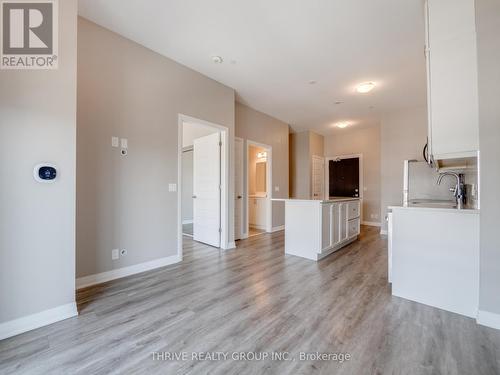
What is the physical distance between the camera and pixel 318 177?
7656 mm

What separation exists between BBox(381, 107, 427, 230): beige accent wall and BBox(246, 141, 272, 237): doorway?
2859 mm

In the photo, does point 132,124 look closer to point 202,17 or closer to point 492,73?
point 202,17

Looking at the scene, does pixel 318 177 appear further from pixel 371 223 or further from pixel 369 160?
pixel 371 223

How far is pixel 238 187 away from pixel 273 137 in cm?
187

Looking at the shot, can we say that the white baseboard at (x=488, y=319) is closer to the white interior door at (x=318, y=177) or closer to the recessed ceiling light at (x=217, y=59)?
the recessed ceiling light at (x=217, y=59)

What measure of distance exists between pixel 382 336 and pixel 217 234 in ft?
9.83

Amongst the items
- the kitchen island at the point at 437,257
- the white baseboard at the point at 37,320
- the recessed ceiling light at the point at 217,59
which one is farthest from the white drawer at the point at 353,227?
the white baseboard at the point at 37,320

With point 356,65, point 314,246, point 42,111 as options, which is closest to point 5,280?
point 42,111

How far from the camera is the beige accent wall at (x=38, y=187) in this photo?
170 centimetres

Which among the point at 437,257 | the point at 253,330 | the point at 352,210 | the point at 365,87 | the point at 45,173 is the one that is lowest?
the point at 253,330

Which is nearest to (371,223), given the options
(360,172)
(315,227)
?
(360,172)

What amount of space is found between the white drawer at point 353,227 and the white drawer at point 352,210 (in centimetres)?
10

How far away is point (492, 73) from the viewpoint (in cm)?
182

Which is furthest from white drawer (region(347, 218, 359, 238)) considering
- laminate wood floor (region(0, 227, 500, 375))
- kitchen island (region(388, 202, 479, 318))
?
kitchen island (region(388, 202, 479, 318))
